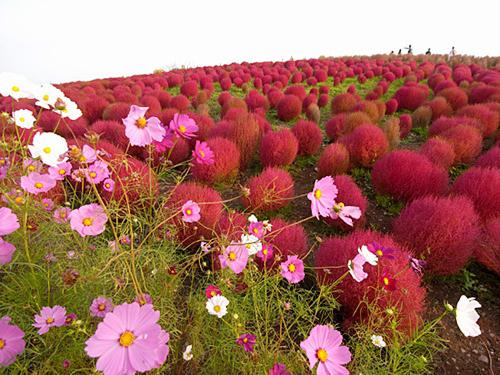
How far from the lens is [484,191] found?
276 cm

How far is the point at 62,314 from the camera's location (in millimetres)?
1110

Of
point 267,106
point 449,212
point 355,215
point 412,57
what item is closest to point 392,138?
point 449,212

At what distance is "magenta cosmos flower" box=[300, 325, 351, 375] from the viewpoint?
884 mm

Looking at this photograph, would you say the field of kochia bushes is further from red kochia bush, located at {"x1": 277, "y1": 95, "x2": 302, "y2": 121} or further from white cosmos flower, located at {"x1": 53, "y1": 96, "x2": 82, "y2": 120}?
red kochia bush, located at {"x1": 277, "y1": 95, "x2": 302, "y2": 121}

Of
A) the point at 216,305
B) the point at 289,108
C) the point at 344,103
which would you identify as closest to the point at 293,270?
the point at 216,305

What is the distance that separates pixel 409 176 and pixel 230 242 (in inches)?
101

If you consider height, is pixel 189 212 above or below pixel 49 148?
below

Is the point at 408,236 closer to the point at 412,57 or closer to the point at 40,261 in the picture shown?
the point at 40,261

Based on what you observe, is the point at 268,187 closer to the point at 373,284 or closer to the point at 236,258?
the point at 373,284

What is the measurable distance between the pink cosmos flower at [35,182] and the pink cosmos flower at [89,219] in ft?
0.82

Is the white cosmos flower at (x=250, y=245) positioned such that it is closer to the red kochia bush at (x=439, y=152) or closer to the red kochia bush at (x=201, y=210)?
the red kochia bush at (x=201, y=210)

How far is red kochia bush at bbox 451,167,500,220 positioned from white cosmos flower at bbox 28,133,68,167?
313 centimetres

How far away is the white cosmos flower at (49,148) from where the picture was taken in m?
0.97

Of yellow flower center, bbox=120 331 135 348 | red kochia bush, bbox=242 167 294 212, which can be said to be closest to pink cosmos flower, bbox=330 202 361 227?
yellow flower center, bbox=120 331 135 348
